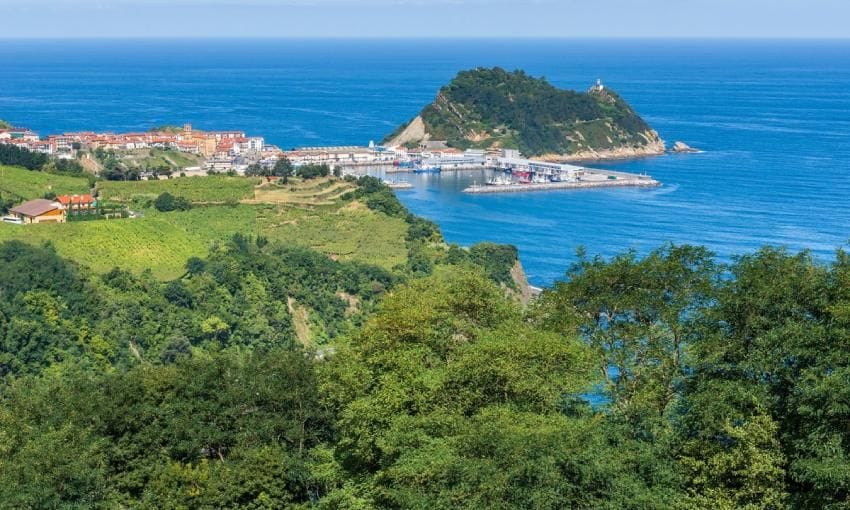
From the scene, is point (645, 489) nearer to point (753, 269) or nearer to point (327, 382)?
point (753, 269)

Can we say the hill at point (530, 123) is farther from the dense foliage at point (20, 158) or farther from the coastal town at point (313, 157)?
the dense foliage at point (20, 158)

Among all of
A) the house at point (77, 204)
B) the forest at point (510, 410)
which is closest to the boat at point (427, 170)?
the house at point (77, 204)

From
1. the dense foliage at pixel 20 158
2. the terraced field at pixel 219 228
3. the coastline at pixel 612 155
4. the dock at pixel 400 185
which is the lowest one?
the dock at pixel 400 185

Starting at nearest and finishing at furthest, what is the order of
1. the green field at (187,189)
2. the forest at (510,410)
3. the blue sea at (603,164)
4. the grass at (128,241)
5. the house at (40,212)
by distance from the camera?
the forest at (510,410) → the grass at (128,241) → the house at (40,212) → the green field at (187,189) → the blue sea at (603,164)

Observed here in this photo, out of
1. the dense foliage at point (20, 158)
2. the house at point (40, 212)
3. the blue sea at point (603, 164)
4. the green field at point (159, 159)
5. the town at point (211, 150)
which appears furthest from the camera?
the town at point (211, 150)

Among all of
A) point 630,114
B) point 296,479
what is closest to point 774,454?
point 296,479

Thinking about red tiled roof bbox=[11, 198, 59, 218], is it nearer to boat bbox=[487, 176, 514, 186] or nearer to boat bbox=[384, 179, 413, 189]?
boat bbox=[384, 179, 413, 189]

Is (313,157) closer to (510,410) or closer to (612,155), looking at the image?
(612,155)
